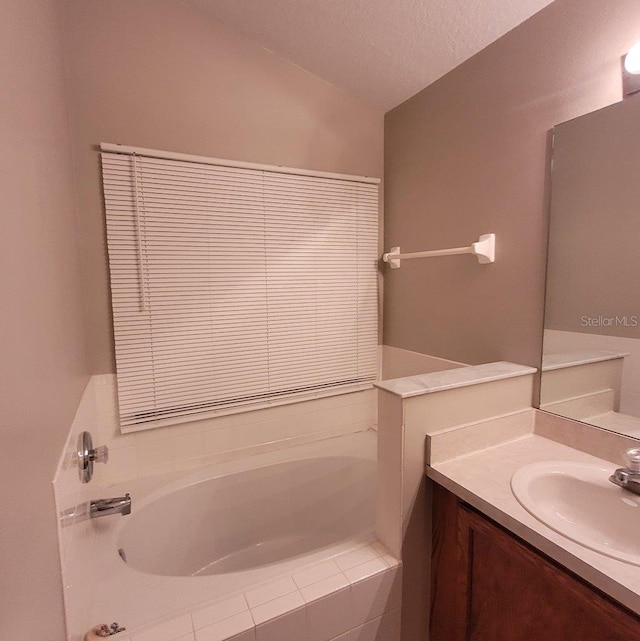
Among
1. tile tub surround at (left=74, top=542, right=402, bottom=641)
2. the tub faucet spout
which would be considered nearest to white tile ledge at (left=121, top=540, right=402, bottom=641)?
tile tub surround at (left=74, top=542, right=402, bottom=641)

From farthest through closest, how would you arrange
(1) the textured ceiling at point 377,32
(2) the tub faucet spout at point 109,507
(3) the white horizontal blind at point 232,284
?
(3) the white horizontal blind at point 232,284 → (1) the textured ceiling at point 377,32 → (2) the tub faucet spout at point 109,507

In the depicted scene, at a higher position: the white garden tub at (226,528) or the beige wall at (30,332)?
the beige wall at (30,332)

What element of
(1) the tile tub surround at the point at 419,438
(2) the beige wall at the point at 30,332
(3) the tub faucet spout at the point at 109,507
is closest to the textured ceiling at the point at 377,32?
(2) the beige wall at the point at 30,332

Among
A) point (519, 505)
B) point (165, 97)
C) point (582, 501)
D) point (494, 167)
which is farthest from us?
point (165, 97)

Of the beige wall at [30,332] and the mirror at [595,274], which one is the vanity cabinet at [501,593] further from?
the beige wall at [30,332]

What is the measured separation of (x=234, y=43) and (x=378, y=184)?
106cm

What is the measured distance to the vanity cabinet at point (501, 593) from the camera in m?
0.77

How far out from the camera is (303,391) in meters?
2.09

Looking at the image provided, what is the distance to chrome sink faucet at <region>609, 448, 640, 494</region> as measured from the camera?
963mm

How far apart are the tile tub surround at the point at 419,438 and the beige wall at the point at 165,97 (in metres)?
1.33

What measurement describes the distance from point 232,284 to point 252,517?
125 cm

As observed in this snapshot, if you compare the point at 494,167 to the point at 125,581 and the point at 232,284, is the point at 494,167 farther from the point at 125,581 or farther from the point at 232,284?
the point at 125,581

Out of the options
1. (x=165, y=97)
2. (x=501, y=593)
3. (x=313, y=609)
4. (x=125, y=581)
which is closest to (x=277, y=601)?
(x=313, y=609)

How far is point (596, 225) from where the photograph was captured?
1197 mm
